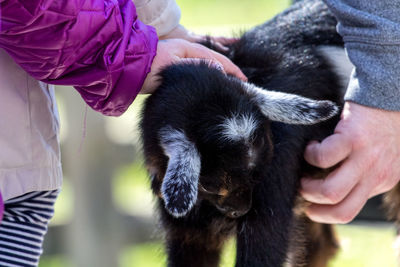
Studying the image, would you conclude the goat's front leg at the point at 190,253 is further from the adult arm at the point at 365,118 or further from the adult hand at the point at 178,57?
the adult hand at the point at 178,57

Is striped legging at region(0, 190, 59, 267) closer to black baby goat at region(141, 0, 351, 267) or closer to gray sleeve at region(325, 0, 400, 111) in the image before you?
black baby goat at region(141, 0, 351, 267)

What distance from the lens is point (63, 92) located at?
14.6 feet

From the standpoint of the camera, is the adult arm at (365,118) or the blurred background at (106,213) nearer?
the adult arm at (365,118)

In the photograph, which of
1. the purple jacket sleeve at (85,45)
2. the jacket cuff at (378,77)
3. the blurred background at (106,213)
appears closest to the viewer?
the purple jacket sleeve at (85,45)

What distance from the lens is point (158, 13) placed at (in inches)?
106

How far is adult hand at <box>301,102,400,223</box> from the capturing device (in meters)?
2.52

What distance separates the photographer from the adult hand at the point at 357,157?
2.52 m

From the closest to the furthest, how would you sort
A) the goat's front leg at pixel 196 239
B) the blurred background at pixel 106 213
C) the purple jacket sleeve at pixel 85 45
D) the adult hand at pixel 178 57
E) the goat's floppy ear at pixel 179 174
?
the purple jacket sleeve at pixel 85 45 → the goat's floppy ear at pixel 179 174 → the adult hand at pixel 178 57 → the goat's front leg at pixel 196 239 → the blurred background at pixel 106 213

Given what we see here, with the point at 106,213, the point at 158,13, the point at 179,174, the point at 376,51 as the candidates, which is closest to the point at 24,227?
the point at 179,174

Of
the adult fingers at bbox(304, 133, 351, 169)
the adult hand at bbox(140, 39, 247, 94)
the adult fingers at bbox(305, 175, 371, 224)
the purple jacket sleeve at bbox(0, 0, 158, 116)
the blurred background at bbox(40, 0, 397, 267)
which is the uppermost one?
the purple jacket sleeve at bbox(0, 0, 158, 116)

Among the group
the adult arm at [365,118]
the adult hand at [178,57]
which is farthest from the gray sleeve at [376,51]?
the adult hand at [178,57]

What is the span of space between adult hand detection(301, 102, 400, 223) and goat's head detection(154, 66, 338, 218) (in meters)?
0.23

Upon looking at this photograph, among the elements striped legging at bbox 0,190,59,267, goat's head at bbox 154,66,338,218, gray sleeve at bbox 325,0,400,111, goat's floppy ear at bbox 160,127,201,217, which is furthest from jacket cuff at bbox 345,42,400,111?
striped legging at bbox 0,190,59,267

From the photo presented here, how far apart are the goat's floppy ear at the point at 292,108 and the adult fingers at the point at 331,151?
20cm
